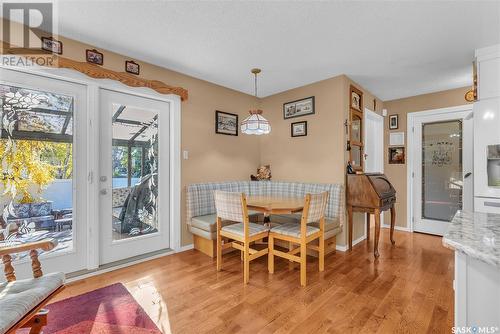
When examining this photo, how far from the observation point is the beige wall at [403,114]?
12.9 feet

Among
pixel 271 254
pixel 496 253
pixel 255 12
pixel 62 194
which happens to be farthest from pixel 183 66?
pixel 496 253

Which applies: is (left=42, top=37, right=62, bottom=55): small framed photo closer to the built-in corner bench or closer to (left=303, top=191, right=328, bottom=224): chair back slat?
the built-in corner bench

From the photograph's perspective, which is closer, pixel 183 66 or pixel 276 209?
pixel 276 209

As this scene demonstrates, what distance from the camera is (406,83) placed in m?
3.62

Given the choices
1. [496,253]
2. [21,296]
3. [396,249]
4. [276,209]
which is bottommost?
[396,249]

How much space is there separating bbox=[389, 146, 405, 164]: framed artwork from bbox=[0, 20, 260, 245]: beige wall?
264 cm

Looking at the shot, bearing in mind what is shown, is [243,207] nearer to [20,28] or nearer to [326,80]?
[326,80]

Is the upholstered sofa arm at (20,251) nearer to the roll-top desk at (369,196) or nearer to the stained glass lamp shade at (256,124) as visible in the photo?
the stained glass lamp shade at (256,124)

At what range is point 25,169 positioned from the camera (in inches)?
86.8

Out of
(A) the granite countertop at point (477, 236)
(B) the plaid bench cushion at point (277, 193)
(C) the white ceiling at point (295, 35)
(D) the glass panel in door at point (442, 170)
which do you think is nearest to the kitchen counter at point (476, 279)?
(A) the granite countertop at point (477, 236)

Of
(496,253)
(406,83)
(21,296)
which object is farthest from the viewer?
(406,83)

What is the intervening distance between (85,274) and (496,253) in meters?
3.17

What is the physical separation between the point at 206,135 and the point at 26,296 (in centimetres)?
266

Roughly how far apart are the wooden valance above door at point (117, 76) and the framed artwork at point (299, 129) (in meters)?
1.76
